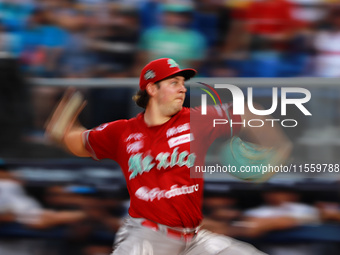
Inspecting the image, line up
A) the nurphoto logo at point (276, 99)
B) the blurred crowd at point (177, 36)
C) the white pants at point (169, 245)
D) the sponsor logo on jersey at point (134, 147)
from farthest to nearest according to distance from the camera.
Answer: the blurred crowd at point (177, 36) < the nurphoto logo at point (276, 99) < the sponsor logo on jersey at point (134, 147) < the white pants at point (169, 245)

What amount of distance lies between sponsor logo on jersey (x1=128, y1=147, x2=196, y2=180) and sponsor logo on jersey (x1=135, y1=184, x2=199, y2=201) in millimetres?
126

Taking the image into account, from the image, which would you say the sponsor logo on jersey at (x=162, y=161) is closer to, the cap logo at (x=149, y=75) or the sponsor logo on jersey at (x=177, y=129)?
the sponsor logo on jersey at (x=177, y=129)

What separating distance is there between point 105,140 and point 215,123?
765 millimetres

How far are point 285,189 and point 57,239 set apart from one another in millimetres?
1881

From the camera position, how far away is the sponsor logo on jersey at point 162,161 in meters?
3.50

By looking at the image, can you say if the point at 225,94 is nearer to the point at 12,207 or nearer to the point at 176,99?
the point at 176,99

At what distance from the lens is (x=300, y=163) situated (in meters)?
4.19

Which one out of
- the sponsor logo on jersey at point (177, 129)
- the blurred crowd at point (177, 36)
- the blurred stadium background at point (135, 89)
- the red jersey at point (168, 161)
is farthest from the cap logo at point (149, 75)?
the blurred crowd at point (177, 36)

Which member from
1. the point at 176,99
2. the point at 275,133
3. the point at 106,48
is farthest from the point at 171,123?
the point at 106,48

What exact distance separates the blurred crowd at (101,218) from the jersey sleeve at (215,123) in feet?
2.64

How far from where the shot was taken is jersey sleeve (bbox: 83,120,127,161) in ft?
12.5

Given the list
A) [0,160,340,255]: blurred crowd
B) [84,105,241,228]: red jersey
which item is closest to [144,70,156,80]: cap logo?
[84,105,241,228]: red jersey

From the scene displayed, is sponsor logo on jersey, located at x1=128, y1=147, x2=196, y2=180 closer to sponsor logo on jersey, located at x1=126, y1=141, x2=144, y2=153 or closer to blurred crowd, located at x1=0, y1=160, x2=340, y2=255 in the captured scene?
sponsor logo on jersey, located at x1=126, y1=141, x2=144, y2=153

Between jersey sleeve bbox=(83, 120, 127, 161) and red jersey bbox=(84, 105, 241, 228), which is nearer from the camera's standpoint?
red jersey bbox=(84, 105, 241, 228)
